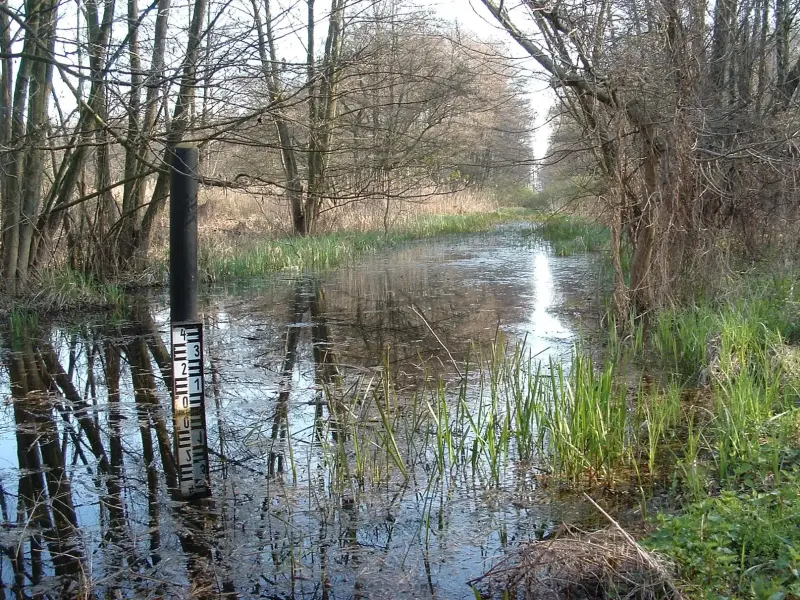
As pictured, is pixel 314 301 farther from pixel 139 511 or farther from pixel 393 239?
pixel 393 239

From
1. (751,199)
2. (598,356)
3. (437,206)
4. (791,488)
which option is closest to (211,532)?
(791,488)

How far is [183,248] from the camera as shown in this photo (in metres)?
3.40

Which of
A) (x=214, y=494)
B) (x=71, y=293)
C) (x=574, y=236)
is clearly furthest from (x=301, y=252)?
(x=214, y=494)

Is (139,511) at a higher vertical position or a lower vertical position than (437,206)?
lower

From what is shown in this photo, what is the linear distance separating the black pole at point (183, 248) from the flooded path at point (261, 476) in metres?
0.85


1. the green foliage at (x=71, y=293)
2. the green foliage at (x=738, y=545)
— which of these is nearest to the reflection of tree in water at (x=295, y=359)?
the green foliage at (x=738, y=545)

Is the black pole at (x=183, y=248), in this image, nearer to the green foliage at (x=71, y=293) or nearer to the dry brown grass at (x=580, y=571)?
the dry brown grass at (x=580, y=571)

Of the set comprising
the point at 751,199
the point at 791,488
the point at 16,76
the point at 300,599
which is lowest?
the point at 300,599

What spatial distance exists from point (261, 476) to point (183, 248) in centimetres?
120

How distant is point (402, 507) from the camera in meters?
3.47

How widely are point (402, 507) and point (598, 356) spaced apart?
312cm

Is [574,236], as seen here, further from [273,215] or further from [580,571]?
[580,571]

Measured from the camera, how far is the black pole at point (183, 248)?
3381 mm

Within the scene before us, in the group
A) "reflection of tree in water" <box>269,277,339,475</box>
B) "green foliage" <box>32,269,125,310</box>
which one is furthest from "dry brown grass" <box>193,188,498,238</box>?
"reflection of tree in water" <box>269,277,339,475</box>
